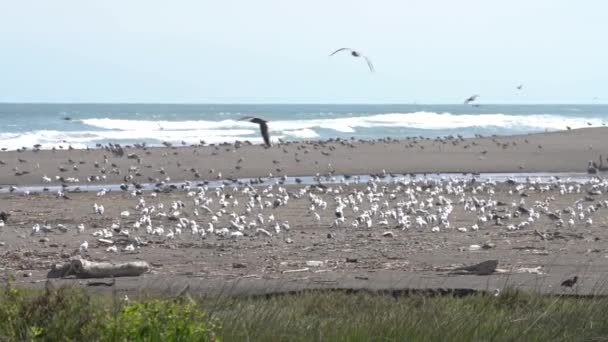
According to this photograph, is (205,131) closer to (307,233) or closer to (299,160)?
(299,160)

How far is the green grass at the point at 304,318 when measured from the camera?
19.5 ft

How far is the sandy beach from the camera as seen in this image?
11672 mm

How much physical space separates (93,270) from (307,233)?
16.4 ft

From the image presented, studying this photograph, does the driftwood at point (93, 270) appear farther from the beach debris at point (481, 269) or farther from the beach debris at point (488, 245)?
the beach debris at point (488, 245)

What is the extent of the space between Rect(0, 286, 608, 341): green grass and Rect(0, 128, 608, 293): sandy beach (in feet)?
4.32

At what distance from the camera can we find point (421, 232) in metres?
15.9

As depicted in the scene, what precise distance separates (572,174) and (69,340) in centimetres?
2516

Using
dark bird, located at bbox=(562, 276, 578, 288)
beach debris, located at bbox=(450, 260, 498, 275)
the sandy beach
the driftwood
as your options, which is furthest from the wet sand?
dark bird, located at bbox=(562, 276, 578, 288)

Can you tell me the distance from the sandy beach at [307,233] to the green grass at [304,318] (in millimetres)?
1316

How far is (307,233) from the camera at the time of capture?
16062 millimetres

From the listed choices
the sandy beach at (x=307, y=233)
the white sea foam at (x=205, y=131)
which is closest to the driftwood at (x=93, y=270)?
the sandy beach at (x=307, y=233)

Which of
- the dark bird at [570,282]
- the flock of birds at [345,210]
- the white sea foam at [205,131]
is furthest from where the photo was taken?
the white sea foam at [205,131]

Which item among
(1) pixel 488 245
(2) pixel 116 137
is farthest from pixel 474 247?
(2) pixel 116 137

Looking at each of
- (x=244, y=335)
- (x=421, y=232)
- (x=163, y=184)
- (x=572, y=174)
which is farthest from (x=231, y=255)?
(x=572, y=174)
